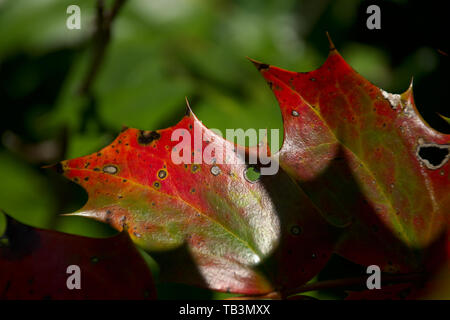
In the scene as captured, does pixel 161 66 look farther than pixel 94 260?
Yes

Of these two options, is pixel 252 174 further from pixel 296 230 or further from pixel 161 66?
pixel 161 66

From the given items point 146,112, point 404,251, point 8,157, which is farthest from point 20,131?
point 404,251

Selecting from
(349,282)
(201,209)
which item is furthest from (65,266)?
(349,282)

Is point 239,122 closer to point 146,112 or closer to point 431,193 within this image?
point 146,112

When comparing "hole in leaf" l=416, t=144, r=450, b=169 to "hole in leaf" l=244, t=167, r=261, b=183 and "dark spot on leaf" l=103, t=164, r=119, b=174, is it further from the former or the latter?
"dark spot on leaf" l=103, t=164, r=119, b=174

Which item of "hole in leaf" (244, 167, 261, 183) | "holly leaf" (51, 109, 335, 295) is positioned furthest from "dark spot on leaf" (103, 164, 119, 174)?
"hole in leaf" (244, 167, 261, 183)

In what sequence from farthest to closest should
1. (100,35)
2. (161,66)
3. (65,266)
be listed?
(161,66), (100,35), (65,266)
